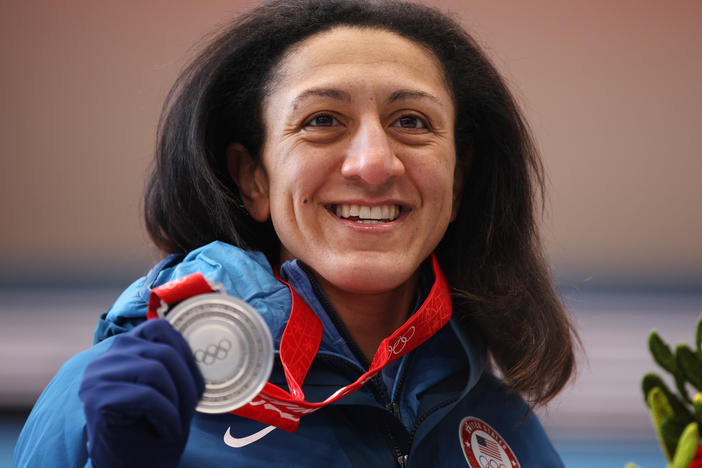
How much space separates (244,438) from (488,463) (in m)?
0.55

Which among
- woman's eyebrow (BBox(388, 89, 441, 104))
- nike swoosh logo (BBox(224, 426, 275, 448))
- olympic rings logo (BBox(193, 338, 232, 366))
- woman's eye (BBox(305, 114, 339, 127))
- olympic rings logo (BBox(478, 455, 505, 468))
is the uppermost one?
woman's eyebrow (BBox(388, 89, 441, 104))

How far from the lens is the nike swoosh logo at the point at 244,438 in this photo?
157 centimetres

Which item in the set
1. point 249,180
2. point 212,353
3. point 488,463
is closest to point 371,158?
point 249,180

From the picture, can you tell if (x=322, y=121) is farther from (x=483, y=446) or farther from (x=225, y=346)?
(x=483, y=446)

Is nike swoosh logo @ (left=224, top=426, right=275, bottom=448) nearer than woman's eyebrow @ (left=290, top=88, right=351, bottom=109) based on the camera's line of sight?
Yes

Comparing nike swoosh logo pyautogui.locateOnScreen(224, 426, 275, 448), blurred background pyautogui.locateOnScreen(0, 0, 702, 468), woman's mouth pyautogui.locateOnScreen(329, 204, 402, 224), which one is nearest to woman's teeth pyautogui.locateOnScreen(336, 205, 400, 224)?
woman's mouth pyautogui.locateOnScreen(329, 204, 402, 224)

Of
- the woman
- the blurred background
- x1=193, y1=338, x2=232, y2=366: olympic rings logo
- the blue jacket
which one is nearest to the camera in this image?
x1=193, y1=338, x2=232, y2=366: olympic rings logo

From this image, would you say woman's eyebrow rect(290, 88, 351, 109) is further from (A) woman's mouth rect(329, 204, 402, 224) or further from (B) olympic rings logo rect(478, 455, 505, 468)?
(B) olympic rings logo rect(478, 455, 505, 468)

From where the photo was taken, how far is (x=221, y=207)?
1895 mm

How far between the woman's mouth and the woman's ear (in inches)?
8.3

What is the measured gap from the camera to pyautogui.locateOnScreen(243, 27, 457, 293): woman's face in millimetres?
1749

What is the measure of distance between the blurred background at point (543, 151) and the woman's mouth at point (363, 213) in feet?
12.9

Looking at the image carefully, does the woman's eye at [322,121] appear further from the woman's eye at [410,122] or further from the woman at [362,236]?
the woman's eye at [410,122]

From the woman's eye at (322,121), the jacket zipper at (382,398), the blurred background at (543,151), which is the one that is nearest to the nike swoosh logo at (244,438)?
the jacket zipper at (382,398)
